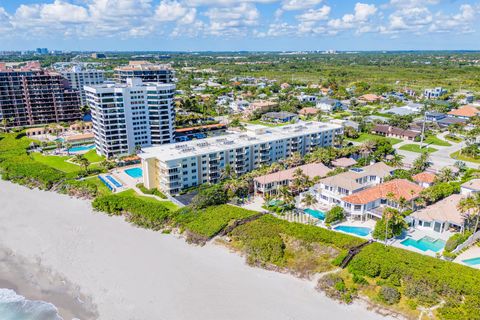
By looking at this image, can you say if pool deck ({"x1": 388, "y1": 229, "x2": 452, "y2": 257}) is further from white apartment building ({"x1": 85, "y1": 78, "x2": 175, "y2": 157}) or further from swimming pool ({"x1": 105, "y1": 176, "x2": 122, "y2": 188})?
white apartment building ({"x1": 85, "y1": 78, "x2": 175, "y2": 157})

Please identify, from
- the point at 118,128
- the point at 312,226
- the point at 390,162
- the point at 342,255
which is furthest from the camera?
the point at 118,128

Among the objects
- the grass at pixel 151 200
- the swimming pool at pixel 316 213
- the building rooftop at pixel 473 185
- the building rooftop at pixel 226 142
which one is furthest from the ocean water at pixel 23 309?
the building rooftop at pixel 473 185

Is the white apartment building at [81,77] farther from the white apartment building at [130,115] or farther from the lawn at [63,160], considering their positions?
the white apartment building at [130,115]

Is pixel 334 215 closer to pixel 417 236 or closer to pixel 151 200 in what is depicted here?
pixel 417 236

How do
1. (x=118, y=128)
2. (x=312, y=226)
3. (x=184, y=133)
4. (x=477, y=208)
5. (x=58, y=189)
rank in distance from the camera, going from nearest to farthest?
(x=477, y=208), (x=312, y=226), (x=58, y=189), (x=118, y=128), (x=184, y=133)

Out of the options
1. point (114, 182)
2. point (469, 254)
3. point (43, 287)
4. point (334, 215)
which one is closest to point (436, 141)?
point (469, 254)

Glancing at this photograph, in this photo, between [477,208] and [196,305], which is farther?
[477,208]

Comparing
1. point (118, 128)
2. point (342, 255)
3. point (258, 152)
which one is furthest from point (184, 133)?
point (342, 255)

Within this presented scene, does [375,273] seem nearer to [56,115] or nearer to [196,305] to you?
[196,305]
